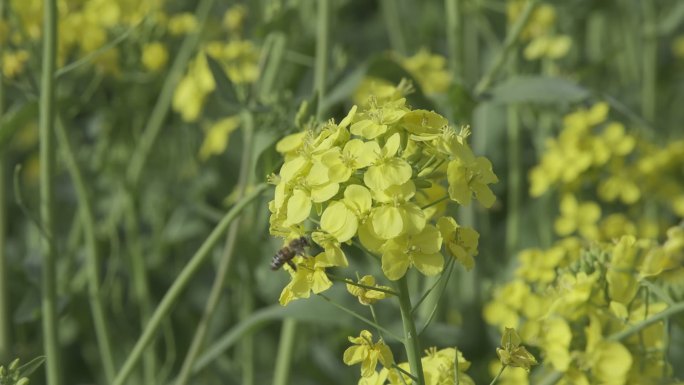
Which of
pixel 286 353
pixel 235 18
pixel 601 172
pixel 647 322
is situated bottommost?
pixel 286 353

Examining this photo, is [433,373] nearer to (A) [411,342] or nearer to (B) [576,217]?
(A) [411,342]

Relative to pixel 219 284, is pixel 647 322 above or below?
above

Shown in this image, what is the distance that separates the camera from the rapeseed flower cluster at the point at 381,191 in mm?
942

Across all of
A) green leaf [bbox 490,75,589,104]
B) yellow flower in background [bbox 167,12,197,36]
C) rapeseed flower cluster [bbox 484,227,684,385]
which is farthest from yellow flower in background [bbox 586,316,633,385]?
yellow flower in background [bbox 167,12,197,36]

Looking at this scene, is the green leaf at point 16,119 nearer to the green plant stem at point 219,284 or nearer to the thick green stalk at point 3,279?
the thick green stalk at point 3,279

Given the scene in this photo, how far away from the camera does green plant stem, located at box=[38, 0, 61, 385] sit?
1438 millimetres

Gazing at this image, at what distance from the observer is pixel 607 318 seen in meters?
1.30

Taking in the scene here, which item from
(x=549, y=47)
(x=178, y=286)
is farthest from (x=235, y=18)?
(x=178, y=286)

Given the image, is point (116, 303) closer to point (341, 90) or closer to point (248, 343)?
point (248, 343)

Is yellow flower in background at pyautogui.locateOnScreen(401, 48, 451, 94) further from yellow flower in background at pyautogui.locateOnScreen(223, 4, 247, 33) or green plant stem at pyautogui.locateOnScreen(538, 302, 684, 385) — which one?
green plant stem at pyautogui.locateOnScreen(538, 302, 684, 385)

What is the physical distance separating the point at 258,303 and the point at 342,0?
772mm

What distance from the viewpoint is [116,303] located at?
7.76 feet

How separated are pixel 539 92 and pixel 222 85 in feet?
1.76

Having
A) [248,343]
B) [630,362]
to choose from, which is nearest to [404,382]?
[630,362]
